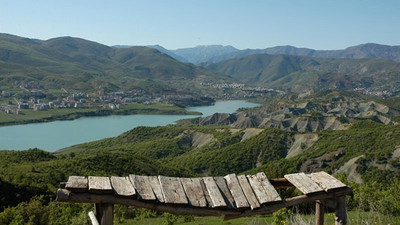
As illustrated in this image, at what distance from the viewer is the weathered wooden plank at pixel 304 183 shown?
4039 millimetres

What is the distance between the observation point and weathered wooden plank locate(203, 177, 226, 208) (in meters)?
3.64

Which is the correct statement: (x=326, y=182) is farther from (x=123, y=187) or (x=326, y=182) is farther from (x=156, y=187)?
(x=123, y=187)

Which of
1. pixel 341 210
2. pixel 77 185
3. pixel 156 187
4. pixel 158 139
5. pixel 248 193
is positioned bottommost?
pixel 158 139

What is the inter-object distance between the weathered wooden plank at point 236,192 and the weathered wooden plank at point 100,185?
4.36 feet

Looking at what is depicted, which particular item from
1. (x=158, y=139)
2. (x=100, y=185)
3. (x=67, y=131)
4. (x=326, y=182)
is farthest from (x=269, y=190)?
(x=67, y=131)

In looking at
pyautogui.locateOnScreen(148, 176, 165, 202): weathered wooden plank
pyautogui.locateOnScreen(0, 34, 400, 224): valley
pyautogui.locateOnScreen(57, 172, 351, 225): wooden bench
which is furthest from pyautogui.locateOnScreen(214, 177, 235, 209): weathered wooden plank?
pyautogui.locateOnScreen(0, 34, 400, 224): valley

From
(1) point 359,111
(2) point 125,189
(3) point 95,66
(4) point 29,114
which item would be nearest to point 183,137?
(1) point 359,111

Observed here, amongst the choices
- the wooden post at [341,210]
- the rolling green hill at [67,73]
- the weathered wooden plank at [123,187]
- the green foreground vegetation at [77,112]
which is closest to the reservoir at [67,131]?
the green foreground vegetation at [77,112]

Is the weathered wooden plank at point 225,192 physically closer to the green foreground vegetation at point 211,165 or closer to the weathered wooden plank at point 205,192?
the weathered wooden plank at point 205,192

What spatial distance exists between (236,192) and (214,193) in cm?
28

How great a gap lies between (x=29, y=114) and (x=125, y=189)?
89.1 m

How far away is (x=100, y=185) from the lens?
11.4 feet

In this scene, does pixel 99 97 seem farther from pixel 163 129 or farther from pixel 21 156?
pixel 21 156

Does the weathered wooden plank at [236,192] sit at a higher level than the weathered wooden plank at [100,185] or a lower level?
lower
